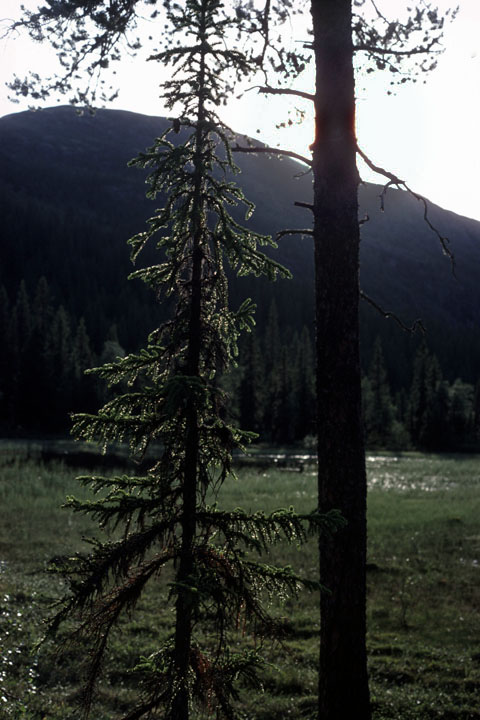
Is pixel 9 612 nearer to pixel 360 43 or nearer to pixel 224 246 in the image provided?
pixel 224 246

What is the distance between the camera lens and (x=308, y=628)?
9.83 metres

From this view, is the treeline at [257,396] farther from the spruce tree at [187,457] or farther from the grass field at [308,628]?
the spruce tree at [187,457]

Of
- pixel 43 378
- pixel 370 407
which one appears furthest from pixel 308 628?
pixel 370 407

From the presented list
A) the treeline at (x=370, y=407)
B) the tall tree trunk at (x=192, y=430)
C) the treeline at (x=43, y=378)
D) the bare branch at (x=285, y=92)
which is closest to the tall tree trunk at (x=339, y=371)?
the bare branch at (x=285, y=92)

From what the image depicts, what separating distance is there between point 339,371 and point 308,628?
5941 mm

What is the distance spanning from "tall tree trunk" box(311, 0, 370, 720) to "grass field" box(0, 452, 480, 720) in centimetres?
71

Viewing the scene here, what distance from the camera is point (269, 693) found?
752 cm

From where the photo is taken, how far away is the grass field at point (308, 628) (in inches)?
273

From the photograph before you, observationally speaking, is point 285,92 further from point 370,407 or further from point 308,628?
point 370,407

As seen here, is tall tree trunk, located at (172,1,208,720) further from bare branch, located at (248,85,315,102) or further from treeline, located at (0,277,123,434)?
treeline, located at (0,277,123,434)

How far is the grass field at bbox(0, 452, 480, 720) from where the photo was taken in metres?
6.94

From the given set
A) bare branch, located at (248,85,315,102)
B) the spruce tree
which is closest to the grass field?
the spruce tree

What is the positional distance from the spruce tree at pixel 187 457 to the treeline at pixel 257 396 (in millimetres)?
67217

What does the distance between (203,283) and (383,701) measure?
18.5 feet
